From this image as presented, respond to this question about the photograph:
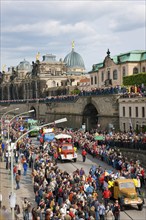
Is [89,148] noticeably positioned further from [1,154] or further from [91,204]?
[91,204]

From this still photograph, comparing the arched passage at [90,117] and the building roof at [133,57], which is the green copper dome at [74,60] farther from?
the arched passage at [90,117]

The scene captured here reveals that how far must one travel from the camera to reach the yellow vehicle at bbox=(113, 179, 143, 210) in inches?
798

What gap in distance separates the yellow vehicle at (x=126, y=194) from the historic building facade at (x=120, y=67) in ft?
130

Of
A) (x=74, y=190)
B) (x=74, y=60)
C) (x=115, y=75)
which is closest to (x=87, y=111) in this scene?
(x=115, y=75)

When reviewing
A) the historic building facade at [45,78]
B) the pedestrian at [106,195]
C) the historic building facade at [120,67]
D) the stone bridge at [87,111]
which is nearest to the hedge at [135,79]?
the historic building facade at [120,67]

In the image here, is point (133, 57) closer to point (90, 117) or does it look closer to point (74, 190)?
point (90, 117)

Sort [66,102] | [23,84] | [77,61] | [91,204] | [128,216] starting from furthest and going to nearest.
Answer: [77,61]
[23,84]
[66,102]
[128,216]
[91,204]

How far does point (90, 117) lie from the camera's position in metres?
59.2

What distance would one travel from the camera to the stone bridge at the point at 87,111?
49406 mm

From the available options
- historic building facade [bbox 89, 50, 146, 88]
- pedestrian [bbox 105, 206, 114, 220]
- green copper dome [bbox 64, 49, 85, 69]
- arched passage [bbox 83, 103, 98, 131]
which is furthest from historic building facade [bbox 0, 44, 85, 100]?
pedestrian [bbox 105, 206, 114, 220]

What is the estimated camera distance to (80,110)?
60.7 metres

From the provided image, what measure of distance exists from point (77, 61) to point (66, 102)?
84.8 metres

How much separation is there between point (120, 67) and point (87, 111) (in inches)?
347

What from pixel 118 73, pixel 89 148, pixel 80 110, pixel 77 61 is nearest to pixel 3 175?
pixel 89 148
